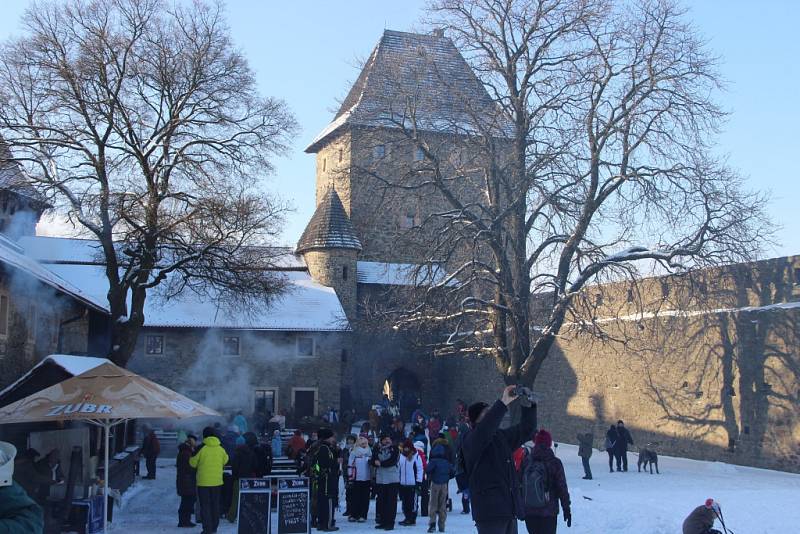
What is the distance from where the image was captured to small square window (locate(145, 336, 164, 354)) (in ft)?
115

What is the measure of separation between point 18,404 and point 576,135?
15.0 meters

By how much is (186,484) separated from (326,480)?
2203 millimetres

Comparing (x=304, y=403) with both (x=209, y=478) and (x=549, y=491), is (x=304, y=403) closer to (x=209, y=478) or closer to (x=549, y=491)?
(x=209, y=478)

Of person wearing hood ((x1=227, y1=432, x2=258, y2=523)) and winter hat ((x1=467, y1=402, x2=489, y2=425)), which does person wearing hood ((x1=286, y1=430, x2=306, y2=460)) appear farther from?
winter hat ((x1=467, y1=402, x2=489, y2=425))

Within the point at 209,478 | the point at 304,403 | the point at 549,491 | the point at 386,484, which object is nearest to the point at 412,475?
the point at 386,484

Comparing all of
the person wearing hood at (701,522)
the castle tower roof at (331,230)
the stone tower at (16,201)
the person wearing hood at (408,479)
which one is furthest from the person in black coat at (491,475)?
the castle tower roof at (331,230)

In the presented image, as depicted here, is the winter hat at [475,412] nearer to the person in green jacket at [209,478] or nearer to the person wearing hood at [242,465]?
the person in green jacket at [209,478]

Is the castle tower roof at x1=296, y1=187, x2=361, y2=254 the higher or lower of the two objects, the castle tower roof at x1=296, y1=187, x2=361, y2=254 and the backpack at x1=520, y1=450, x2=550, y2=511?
the higher

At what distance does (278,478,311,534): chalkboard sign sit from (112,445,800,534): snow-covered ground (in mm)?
1051

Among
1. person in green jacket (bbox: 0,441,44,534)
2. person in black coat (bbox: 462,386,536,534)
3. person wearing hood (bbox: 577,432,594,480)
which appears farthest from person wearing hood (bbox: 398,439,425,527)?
person in green jacket (bbox: 0,441,44,534)

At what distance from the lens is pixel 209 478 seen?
41.8 feet

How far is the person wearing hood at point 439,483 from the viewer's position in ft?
43.3

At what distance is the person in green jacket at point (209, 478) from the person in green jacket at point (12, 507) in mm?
9681

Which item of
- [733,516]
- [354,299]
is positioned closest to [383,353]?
[354,299]
